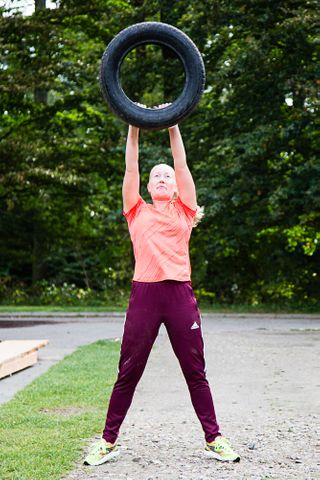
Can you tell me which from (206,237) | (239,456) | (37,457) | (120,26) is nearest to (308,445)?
(239,456)

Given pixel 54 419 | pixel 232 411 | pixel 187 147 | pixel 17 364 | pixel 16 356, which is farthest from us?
pixel 187 147

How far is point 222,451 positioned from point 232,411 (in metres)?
2.08

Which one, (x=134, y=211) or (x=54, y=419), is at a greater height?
(x=134, y=211)

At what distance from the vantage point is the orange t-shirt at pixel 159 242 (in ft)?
17.3

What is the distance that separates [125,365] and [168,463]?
0.72 metres

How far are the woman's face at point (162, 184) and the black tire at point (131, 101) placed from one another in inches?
13.6

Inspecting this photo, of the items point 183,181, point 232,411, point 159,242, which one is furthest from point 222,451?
point 232,411

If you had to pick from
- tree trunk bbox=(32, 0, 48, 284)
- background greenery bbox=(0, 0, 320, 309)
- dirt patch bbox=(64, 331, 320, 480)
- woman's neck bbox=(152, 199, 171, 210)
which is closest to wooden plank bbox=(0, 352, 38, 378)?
dirt patch bbox=(64, 331, 320, 480)

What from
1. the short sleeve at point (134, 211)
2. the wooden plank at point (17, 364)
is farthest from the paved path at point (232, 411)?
the short sleeve at point (134, 211)

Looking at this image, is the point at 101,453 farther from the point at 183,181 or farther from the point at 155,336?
the point at 183,181

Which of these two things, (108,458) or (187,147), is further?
(187,147)

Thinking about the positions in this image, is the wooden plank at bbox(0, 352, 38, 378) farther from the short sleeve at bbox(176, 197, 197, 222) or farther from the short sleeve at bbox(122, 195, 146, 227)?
the short sleeve at bbox(176, 197, 197, 222)

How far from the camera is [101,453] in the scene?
530 cm

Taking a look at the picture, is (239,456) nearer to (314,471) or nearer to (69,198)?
(314,471)
